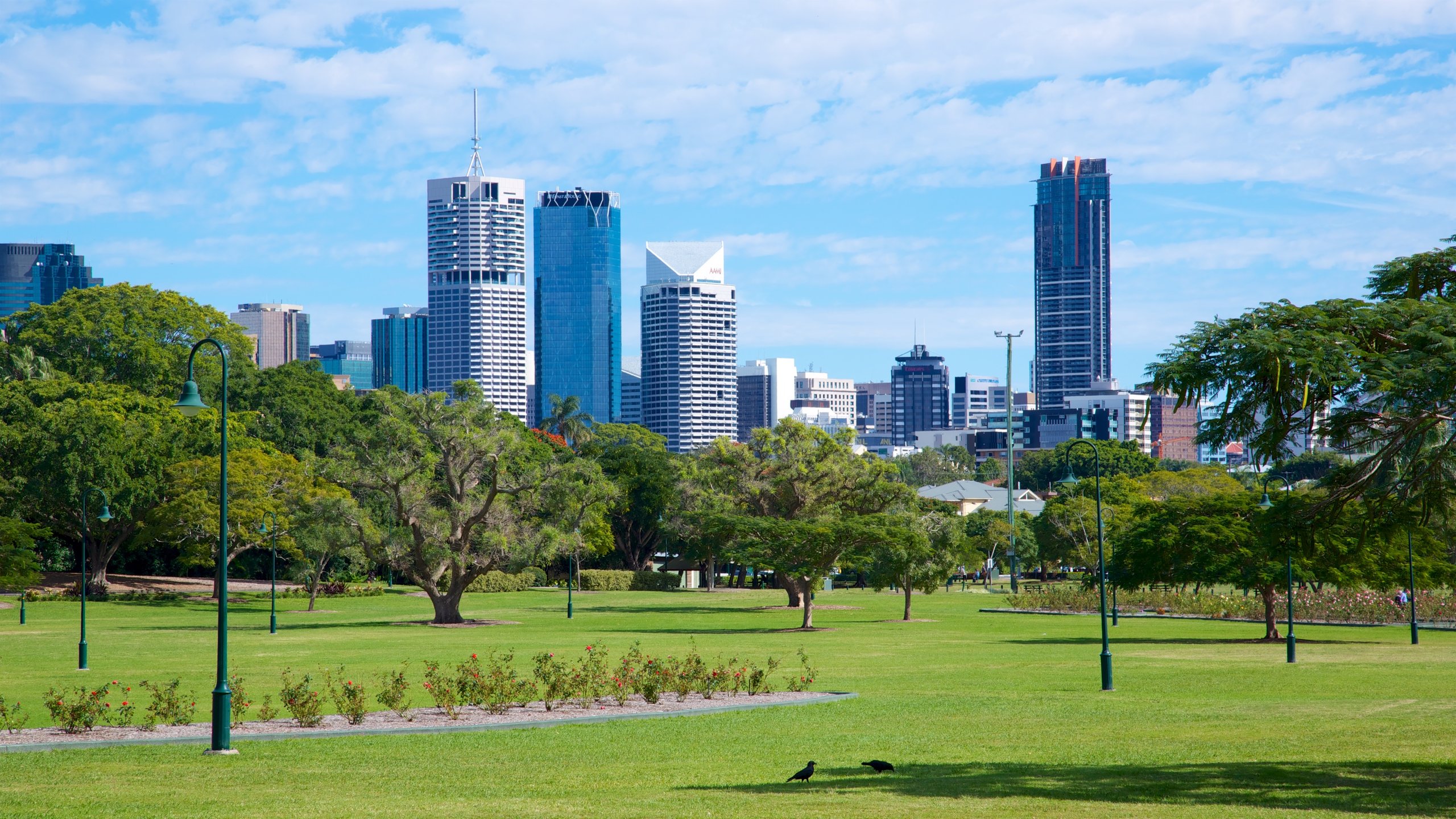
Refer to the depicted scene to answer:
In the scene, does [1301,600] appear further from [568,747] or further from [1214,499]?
[568,747]

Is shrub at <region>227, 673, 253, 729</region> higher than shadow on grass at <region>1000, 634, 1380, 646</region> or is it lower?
higher

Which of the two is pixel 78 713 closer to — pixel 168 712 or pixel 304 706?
pixel 168 712

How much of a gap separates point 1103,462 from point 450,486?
10679 cm

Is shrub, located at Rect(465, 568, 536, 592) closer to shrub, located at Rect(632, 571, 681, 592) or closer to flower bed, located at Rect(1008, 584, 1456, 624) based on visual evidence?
shrub, located at Rect(632, 571, 681, 592)

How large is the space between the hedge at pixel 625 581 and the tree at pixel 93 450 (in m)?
31.2

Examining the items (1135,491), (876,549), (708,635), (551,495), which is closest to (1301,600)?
(876,549)

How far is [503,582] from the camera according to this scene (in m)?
92.6

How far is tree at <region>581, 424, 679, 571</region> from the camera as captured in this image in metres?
102

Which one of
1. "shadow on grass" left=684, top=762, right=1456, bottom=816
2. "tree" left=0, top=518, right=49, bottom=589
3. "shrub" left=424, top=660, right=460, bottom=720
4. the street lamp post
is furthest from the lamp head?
the street lamp post

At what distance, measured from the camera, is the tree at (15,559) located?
43531 millimetres

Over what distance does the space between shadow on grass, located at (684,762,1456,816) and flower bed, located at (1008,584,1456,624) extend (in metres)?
38.9

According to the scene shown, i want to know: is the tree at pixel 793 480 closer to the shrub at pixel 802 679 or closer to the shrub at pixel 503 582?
the shrub at pixel 503 582

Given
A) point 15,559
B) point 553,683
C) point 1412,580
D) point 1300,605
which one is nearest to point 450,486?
point 15,559

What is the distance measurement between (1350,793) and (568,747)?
1058cm
